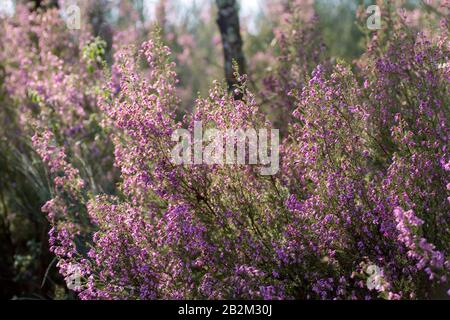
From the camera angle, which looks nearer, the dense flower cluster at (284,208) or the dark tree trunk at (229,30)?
the dense flower cluster at (284,208)

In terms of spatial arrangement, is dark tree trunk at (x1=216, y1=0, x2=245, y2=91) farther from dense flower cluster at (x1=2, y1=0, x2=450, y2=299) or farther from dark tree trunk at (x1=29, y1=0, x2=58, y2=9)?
dark tree trunk at (x1=29, y1=0, x2=58, y2=9)

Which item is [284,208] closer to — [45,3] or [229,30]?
[229,30]

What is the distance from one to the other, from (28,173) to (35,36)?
3.19 m

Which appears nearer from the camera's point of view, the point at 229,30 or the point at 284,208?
the point at 284,208

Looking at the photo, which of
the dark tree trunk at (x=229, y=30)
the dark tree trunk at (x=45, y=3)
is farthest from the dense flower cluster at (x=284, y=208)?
the dark tree trunk at (x=45, y=3)


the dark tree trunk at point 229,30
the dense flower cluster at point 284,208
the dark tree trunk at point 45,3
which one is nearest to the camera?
the dense flower cluster at point 284,208

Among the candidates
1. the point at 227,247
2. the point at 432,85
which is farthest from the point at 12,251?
the point at 432,85

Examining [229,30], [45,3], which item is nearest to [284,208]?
[229,30]

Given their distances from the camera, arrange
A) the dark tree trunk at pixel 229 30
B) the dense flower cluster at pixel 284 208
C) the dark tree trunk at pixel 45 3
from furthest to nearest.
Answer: the dark tree trunk at pixel 45 3, the dark tree trunk at pixel 229 30, the dense flower cluster at pixel 284 208

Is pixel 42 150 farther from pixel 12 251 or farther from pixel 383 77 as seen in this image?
pixel 12 251

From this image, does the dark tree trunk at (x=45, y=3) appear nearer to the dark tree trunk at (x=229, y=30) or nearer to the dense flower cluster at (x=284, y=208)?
the dark tree trunk at (x=229, y=30)

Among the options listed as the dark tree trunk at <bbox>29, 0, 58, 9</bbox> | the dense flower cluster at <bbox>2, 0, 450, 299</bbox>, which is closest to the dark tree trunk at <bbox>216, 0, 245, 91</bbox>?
the dense flower cluster at <bbox>2, 0, 450, 299</bbox>

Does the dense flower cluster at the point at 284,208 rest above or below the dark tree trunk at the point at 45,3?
below

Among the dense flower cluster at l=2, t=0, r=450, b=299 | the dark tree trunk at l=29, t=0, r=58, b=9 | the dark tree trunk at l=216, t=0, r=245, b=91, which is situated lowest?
the dense flower cluster at l=2, t=0, r=450, b=299
